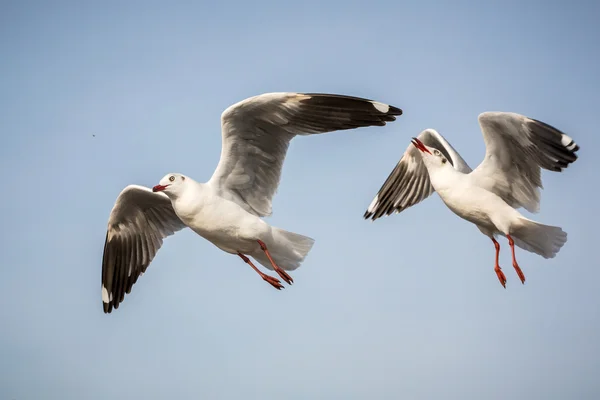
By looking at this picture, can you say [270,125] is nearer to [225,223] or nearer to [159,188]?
[225,223]

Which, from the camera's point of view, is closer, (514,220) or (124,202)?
(514,220)

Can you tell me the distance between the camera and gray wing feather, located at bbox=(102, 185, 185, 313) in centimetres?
1003

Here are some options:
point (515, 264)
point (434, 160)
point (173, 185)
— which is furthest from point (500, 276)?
point (173, 185)

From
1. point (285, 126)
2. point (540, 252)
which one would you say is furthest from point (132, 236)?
point (540, 252)

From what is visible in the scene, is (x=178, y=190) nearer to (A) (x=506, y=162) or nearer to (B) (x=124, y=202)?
(B) (x=124, y=202)

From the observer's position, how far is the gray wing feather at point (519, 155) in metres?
8.64

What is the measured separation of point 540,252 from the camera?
9109 millimetres

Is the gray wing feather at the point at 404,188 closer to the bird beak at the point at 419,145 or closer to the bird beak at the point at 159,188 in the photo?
the bird beak at the point at 419,145

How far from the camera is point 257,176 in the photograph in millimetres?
8938

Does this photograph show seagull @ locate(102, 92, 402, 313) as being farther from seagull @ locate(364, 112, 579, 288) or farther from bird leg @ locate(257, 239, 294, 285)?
seagull @ locate(364, 112, 579, 288)

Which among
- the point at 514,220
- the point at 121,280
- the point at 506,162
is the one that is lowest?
the point at 121,280

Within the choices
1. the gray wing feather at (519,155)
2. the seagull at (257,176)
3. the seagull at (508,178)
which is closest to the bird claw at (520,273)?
the seagull at (508,178)

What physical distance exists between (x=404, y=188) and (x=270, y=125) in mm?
2827

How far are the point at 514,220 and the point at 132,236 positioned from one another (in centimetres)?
435
